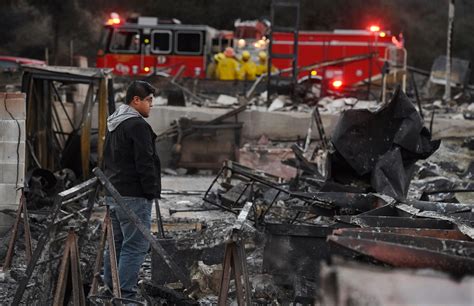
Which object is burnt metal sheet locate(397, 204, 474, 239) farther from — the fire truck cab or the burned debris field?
the fire truck cab

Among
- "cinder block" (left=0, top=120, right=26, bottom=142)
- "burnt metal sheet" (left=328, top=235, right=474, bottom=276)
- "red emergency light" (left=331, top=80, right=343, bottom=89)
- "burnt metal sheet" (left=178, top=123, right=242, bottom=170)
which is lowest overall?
"burnt metal sheet" (left=178, top=123, right=242, bottom=170)

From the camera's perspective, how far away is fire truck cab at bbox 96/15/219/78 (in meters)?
24.2

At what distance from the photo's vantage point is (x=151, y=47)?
2442cm

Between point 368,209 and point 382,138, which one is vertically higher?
point 382,138

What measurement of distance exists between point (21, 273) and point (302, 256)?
95.1 inches

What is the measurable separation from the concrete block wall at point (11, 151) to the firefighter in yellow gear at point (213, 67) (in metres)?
14.5

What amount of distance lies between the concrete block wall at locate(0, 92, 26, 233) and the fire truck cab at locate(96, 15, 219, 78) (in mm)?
15937

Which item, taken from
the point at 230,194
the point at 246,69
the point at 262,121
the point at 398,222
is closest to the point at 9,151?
the point at 230,194

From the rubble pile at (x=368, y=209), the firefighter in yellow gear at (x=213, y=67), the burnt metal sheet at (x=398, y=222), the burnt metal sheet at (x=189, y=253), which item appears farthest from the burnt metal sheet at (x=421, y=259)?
the firefighter in yellow gear at (x=213, y=67)

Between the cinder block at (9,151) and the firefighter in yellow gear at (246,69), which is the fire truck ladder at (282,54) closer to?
the firefighter in yellow gear at (246,69)

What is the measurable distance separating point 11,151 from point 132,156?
2946mm

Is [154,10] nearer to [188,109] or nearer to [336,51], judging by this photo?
[336,51]

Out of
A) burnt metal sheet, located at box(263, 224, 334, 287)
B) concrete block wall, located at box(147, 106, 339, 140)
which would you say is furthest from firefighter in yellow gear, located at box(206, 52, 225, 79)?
burnt metal sheet, located at box(263, 224, 334, 287)

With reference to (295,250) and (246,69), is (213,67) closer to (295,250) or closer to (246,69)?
(246,69)
